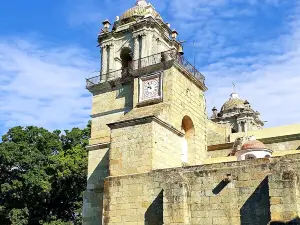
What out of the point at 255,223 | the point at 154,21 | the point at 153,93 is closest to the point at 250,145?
the point at 153,93

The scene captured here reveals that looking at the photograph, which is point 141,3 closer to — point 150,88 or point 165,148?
point 150,88

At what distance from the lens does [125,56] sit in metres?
22.0

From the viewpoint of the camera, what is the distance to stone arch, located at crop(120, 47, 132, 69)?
2161 centimetres

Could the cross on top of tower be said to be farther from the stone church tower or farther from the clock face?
the clock face

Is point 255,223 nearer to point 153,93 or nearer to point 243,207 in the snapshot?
point 243,207

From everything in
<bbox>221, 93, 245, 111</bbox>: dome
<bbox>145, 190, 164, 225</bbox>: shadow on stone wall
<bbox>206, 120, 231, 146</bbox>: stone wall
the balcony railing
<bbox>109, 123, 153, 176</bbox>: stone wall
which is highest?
<bbox>221, 93, 245, 111</bbox>: dome

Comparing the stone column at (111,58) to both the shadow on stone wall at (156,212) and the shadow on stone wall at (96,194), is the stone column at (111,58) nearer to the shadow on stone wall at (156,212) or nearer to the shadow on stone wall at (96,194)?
the shadow on stone wall at (96,194)

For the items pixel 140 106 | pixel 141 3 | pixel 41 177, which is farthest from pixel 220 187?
pixel 41 177

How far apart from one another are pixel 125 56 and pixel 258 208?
12.1 m

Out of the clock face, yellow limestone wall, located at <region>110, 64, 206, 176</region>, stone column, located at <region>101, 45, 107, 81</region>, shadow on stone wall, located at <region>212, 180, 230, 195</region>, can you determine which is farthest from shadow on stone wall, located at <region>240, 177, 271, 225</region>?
stone column, located at <region>101, 45, 107, 81</region>

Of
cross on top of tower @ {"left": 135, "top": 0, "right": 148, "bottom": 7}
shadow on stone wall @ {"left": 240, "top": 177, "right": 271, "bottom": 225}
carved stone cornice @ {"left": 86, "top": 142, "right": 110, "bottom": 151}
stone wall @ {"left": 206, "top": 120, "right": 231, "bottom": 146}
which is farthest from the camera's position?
stone wall @ {"left": 206, "top": 120, "right": 231, "bottom": 146}

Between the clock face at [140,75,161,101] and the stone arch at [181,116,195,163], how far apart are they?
71.1 inches

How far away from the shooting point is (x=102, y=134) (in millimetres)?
19703

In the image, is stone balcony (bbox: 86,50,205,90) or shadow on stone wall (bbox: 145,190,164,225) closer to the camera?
shadow on stone wall (bbox: 145,190,164,225)
